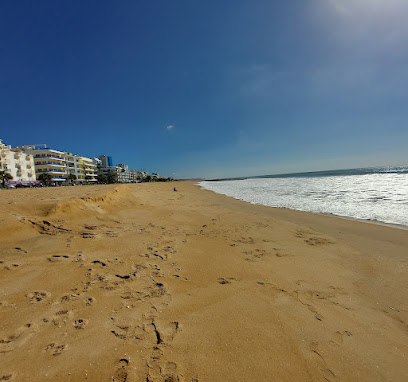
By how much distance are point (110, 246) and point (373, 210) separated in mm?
11477

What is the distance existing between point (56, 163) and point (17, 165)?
1333 cm

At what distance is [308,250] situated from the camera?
532 centimetres

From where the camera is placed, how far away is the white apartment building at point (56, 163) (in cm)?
6875

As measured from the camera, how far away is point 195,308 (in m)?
2.86

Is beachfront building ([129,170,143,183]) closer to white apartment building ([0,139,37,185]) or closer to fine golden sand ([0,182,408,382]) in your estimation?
white apartment building ([0,139,37,185])

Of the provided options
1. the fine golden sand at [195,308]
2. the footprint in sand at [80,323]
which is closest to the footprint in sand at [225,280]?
the fine golden sand at [195,308]

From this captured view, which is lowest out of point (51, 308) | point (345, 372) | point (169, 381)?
point (345, 372)

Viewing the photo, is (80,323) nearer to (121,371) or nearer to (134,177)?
(121,371)

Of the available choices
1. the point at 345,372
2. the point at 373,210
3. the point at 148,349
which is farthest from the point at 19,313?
the point at 373,210

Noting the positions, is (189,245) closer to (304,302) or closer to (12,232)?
(304,302)

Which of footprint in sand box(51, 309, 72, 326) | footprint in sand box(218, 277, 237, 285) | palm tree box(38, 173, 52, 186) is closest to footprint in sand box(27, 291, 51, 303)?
footprint in sand box(51, 309, 72, 326)

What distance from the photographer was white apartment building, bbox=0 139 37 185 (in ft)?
182

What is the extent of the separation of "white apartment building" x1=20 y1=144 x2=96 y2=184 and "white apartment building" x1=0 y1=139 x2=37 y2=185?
353 cm

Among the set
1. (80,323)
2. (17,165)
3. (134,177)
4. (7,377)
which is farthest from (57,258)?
(134,177)
